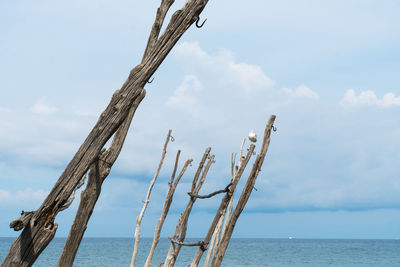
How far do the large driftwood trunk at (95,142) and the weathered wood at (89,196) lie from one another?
42 millimetres

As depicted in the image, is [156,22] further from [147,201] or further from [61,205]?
[147,201]

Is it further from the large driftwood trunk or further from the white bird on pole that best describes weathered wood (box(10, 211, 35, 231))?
the white bird on pole

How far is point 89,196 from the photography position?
3406mm

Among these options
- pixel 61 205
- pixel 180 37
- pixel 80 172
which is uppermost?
pixel 180 37

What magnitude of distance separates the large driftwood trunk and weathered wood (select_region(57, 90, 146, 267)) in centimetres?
4

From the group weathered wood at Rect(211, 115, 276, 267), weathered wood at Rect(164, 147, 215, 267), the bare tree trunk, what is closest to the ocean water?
weathered wood at Rect(164, 147, 215, 267)

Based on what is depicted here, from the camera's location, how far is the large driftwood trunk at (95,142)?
3174 mm

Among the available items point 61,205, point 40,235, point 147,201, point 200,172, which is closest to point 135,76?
point 61,205

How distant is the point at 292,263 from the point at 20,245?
4279 centimetres

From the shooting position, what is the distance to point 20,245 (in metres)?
3.16

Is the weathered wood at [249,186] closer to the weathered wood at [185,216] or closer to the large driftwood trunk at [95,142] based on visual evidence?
the weathered wood at [185,216]

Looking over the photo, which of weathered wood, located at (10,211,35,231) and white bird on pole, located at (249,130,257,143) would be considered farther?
white bird on pole, located at (249,130,257,143)

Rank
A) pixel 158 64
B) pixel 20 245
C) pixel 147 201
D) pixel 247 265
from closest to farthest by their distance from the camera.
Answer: pixel 20 245 → pixel 158 64 → pixel 147 201 → pixel 247 265

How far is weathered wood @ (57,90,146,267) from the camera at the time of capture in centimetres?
339
